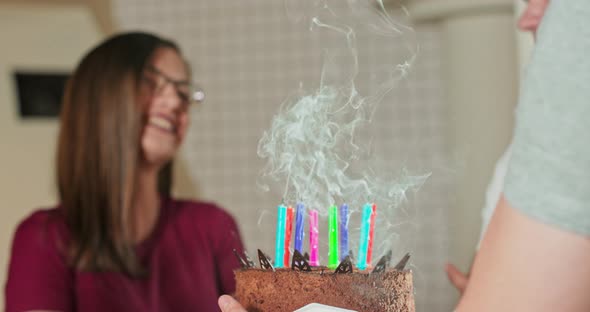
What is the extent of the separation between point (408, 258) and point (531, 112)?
0.24 meters

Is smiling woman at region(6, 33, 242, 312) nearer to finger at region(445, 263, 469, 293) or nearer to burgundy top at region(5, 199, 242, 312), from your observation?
burgundy top at region(5, 199, 242, 312)

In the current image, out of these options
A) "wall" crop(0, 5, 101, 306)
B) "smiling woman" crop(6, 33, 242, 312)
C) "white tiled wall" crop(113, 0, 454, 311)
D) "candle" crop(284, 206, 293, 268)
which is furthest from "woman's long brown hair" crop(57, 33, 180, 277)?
"wall" crop(0, 5, 101, 306)

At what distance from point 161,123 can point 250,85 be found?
4.21 ft

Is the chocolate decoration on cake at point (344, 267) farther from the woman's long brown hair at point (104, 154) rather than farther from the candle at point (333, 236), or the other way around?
the woman's long brown hair at point (104, 154)

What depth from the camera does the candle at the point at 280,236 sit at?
0.69 meters

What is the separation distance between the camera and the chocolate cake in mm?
636

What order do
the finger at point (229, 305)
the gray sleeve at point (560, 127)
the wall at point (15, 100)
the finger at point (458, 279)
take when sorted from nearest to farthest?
1. the gray sleeve at point (560, 127)
2. the finger at point (229, 305)
3. the finger at point (458, 279)
4. the wall at point (15, 100)

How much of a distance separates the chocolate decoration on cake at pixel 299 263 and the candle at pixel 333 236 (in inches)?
1.5

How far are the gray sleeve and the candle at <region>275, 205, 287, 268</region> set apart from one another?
0.84ft

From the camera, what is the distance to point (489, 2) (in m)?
2.25

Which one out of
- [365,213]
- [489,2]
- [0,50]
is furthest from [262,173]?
[0,50]

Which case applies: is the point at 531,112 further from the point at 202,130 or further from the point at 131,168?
the point at 202,130

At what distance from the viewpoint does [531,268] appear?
1.58ft

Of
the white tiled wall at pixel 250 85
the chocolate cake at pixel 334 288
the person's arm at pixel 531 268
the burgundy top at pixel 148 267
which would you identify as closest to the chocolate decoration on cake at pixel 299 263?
the chocolate cake at pixel 334 288
